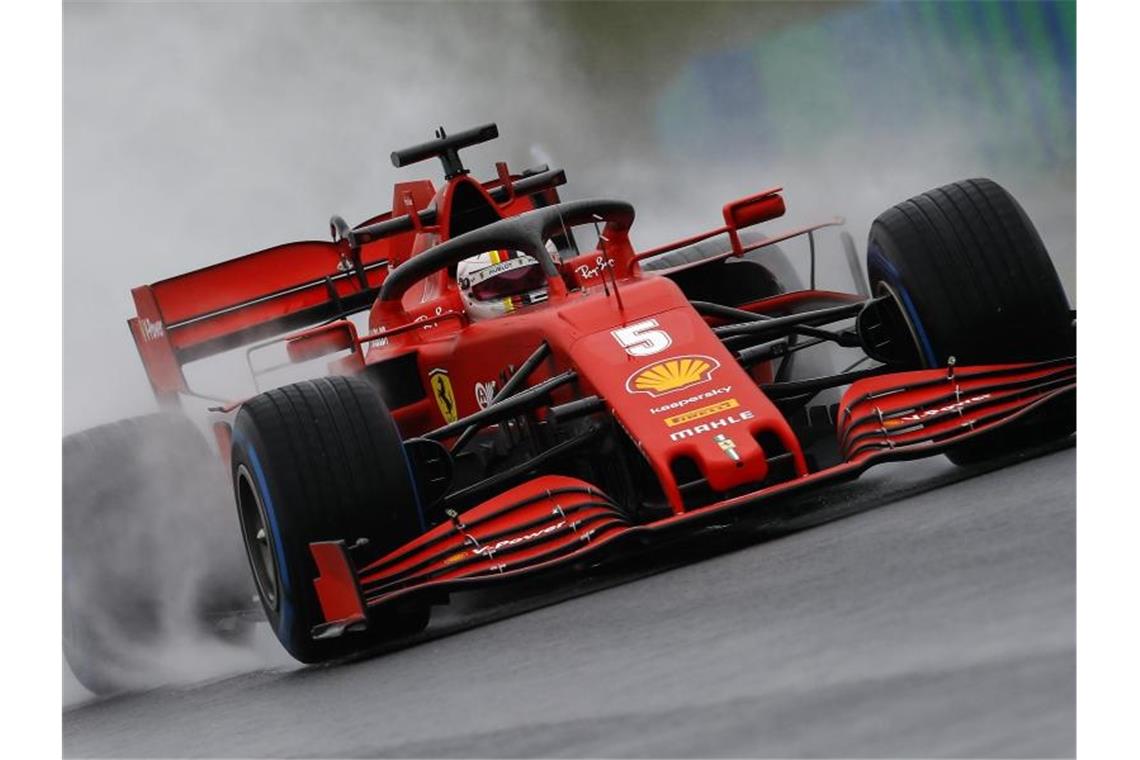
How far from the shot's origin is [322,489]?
659 centimetres

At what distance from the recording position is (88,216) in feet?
41.6

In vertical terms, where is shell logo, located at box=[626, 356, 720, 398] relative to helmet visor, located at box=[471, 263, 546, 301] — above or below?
below

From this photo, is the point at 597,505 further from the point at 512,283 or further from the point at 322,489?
the point at 512,283

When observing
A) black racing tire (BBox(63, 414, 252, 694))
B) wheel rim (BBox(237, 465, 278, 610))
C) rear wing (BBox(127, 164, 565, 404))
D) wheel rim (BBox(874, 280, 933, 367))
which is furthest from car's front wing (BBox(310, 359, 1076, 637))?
rear wing (BBox(127, 164, 565, 404))

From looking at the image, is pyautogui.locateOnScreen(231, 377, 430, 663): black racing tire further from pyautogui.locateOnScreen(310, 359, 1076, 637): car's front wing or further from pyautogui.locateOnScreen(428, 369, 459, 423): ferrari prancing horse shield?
pyautogui.locateOnScreen(428, 369, 459, 423): ferrari prancing horse shield

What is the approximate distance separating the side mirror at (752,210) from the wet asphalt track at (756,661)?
1.51m

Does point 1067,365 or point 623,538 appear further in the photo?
point 1067,365

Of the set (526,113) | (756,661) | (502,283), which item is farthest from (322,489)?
(526,113)

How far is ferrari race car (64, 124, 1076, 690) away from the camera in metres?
6.54

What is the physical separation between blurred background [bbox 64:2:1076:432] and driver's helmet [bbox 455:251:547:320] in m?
3.25

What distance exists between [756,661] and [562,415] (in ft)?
8.05

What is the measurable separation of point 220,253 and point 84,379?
290cm
